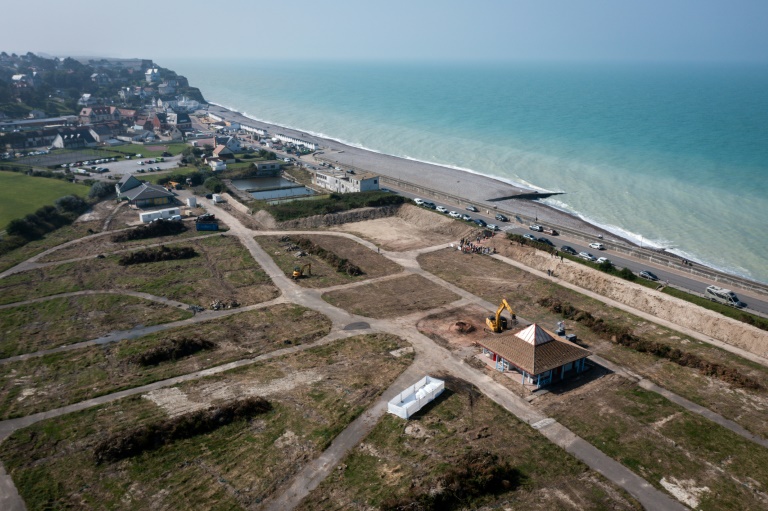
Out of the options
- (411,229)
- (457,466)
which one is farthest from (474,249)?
(457,466)

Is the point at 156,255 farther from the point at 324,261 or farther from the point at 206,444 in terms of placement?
the point at 206,444

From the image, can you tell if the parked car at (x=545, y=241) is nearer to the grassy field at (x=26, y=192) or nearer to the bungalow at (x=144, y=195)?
the bungalow at (x=144, y=195)

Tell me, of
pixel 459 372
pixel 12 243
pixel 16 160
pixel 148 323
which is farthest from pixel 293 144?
pixel 459 372

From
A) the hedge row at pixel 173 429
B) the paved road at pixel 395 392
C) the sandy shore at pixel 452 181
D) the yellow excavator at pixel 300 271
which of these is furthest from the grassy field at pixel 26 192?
the hedge row at pixel 173 429

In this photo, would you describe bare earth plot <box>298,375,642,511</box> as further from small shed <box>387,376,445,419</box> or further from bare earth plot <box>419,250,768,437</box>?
bare earth plot <box>419,250,768,437</box>

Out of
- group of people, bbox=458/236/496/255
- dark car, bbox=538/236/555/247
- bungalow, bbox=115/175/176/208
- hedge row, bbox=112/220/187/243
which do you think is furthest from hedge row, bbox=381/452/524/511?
bungalow, bbox=115/175/176/208

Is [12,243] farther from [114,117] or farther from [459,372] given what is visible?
[114,117]
